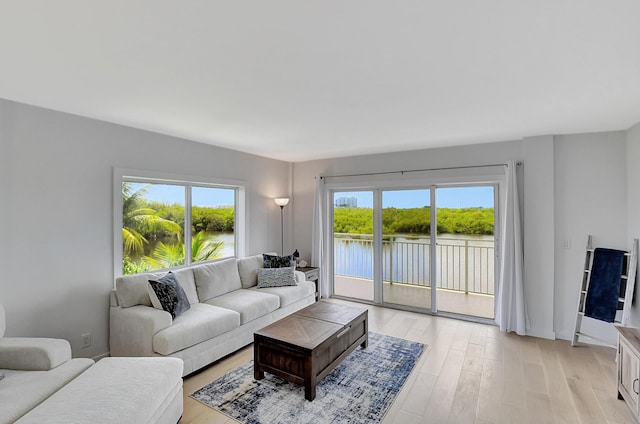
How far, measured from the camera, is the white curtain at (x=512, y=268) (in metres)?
3.78

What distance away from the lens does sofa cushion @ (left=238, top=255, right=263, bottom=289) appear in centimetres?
425

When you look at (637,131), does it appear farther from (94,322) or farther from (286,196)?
(94,322)

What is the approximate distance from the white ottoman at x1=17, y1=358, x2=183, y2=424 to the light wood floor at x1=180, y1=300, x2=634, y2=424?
44 cm

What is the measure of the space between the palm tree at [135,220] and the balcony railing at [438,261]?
3.07m

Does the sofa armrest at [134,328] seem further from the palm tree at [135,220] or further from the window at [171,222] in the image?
the palm tree at [135,220]

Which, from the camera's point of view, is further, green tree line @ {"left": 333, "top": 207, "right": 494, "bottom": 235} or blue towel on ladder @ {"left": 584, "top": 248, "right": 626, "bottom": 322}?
green tree line @ {"left": 333, "top": 207, "right": 494, "bottom": 235}

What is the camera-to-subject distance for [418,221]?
4617 mm

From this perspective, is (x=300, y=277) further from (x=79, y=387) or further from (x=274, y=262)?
(x=79, y=387)

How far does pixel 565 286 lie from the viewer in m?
3.68

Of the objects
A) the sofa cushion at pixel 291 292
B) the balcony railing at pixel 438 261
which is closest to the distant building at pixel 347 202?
the balcony railing at pixel 438 261

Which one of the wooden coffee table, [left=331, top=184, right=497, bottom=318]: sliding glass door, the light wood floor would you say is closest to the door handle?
the wooden coffee table

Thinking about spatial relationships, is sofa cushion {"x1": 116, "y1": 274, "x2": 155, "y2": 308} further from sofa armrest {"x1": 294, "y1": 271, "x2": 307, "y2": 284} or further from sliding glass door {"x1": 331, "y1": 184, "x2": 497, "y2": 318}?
sliding glass door {"x1": 331, "y1": 184, "x2": 497, "y2": 318}

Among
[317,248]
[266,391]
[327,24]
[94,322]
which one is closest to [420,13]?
[327,24]

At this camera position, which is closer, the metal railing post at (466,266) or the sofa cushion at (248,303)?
the sofa cushion at (248,303)
